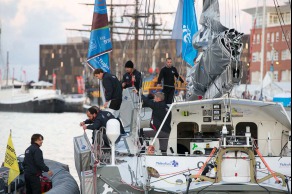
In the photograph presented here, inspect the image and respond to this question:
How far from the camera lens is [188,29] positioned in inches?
1115

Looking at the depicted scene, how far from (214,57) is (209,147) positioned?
210cm

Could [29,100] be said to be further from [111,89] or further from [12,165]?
[12,165]

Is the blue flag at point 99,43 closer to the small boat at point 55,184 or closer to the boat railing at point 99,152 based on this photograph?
the small boat at point 55,184

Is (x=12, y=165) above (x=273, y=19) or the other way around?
the other way around

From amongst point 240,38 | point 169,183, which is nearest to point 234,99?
point 240,38

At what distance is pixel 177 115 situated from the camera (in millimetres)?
20406

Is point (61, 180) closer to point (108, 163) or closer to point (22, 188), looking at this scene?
point (22, 188)

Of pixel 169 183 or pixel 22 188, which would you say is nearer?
pixel 169 183

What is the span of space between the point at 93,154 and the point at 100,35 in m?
11.3

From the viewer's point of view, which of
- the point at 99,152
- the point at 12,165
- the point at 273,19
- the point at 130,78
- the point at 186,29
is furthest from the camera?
the point at 273,19

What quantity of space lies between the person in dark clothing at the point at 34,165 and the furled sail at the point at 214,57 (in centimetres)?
403

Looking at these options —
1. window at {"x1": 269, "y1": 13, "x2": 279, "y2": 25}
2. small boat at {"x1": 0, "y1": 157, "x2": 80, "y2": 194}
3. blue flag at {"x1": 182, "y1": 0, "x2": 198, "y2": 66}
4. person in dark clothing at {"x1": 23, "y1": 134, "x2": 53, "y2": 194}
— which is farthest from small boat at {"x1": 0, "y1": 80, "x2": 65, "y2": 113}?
person in dark clothing at {"x1": 23, "y1": 134, "x2": 53, "y2": 194}

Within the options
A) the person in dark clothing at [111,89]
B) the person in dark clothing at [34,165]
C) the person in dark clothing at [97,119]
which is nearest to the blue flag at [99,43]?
the person in dark clothing at [111,89]

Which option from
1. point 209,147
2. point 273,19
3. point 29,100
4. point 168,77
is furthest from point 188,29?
point 29,100
